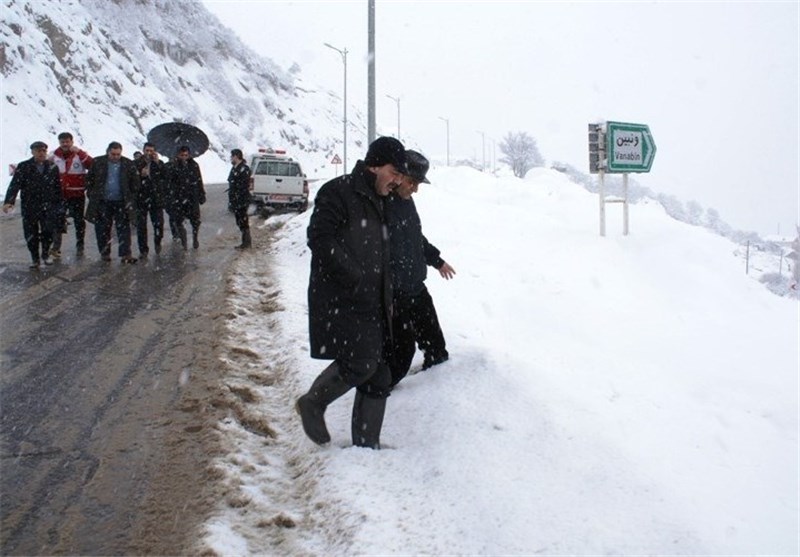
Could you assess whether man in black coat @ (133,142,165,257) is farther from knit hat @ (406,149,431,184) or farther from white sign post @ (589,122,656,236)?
knit hat @ (406,149,431,184)

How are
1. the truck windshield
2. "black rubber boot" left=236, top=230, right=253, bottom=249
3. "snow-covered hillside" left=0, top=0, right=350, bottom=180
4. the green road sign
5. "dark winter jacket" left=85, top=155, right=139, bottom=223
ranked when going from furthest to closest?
"snow-covered hillside" left=0, top=0, right=350, bottom=180 → the truck windshield → "black rubber boot" left=236, top=230, right=253, bottom=249 → the green road sign → "dark winter jacket" left=85, top=155, right=139, bottom=223

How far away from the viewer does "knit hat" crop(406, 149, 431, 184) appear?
401cm

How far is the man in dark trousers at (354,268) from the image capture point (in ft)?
11.4

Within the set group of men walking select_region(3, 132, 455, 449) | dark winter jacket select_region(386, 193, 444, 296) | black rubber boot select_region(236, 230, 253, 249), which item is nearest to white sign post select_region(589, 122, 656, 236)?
black rubber boot select_region(236, 230, 253, 249)

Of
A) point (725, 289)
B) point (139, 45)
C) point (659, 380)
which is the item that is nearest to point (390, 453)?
point (659, 380)

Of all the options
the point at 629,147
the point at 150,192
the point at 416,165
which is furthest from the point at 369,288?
the point at 629,147

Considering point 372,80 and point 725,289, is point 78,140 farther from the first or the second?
point 725,289

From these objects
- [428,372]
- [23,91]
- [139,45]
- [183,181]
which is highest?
[139,45]

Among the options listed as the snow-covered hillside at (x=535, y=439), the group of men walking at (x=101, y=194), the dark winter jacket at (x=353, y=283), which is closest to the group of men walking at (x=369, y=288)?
the dark winter jacket at (x=353, y=283)

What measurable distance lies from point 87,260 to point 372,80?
702 cm

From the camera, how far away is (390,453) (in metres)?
3.92

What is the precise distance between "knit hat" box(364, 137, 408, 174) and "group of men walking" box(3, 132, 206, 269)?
23.2 ft

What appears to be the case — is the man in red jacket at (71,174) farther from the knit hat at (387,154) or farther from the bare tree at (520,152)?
the bare tree at (520,152)

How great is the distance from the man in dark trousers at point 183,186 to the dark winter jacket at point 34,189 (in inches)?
89.5
